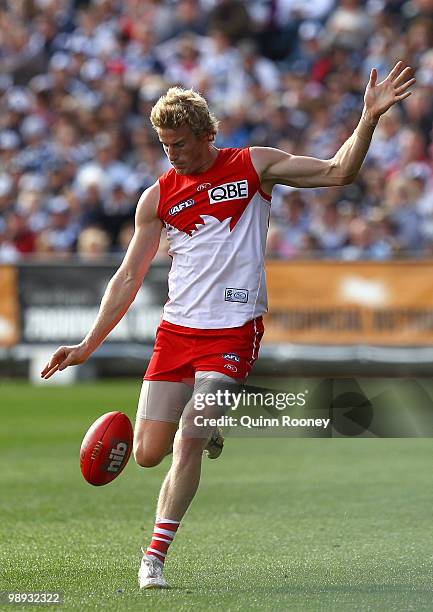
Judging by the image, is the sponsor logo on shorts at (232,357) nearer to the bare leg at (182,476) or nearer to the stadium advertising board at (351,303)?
the bare leg at (182,476)

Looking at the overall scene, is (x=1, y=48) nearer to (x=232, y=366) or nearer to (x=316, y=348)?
(x=316, y=348)

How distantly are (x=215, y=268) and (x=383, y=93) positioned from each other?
1219 millimetres

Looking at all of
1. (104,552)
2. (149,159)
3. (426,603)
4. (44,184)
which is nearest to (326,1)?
(149,159)

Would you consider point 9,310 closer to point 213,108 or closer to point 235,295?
point 213,108

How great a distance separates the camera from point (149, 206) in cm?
720

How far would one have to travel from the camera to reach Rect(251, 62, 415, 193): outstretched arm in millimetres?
6770

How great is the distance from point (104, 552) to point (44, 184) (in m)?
14.6

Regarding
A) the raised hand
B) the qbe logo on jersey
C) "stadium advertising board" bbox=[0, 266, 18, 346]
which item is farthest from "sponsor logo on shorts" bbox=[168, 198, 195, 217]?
"stadium advertising board" bbox=[0, 266, 18, 346]

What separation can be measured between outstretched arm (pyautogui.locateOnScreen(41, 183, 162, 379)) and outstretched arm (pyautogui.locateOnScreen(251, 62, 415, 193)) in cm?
60

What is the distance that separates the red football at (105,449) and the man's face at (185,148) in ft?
4.44

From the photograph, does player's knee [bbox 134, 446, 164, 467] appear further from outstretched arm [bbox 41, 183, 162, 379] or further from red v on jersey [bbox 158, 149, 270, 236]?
red v on jersey [bbox 158, 149, 270, 236]

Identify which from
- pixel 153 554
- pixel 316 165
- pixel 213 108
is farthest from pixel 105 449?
pixel 213 108

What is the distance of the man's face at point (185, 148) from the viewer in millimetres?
6973

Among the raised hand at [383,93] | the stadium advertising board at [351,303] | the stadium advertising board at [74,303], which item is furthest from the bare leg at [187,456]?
the stadium advertising board at [74,303]
